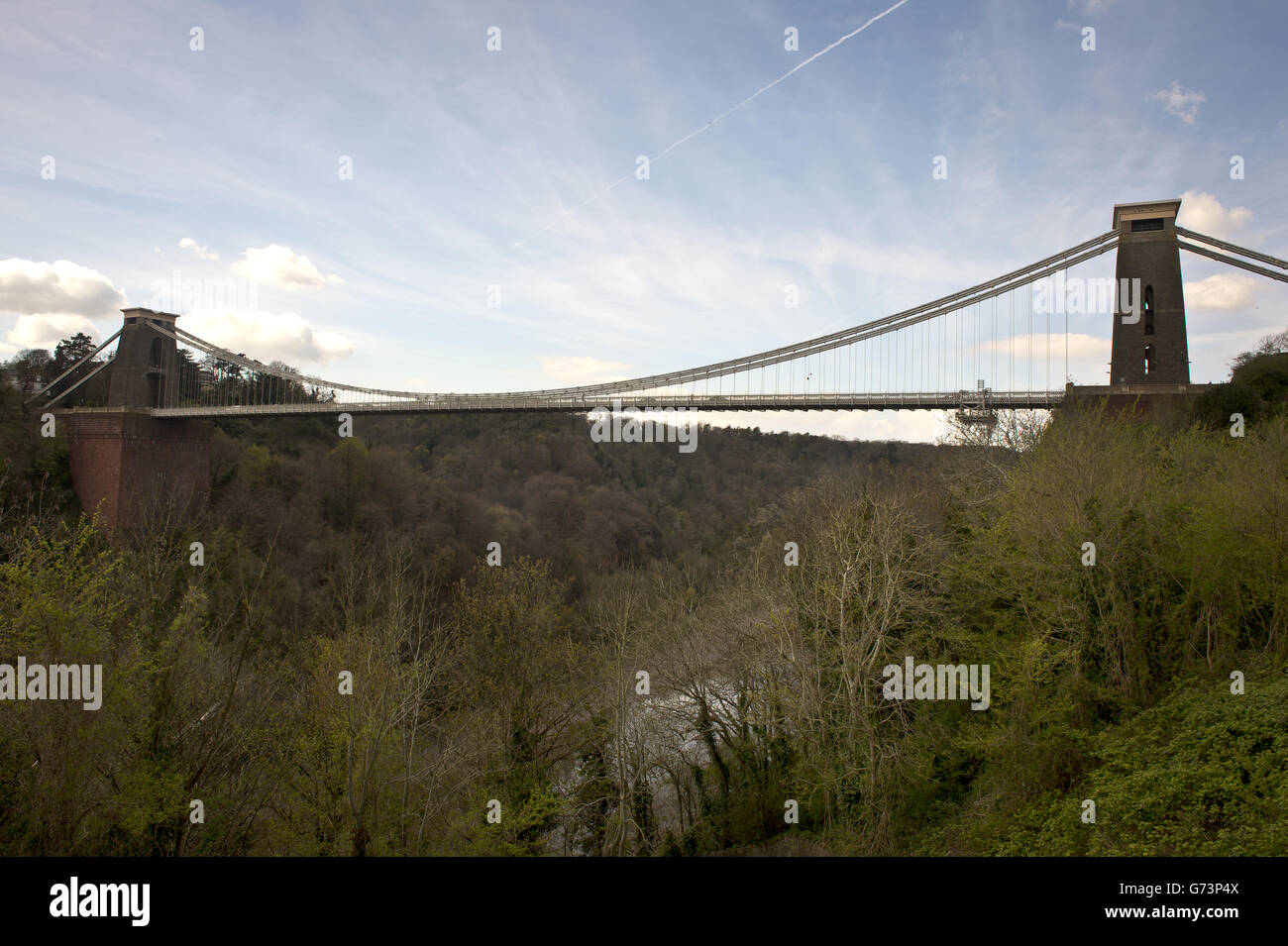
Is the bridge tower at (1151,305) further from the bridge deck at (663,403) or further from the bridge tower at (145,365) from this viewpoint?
the bridge tower at (145,365)

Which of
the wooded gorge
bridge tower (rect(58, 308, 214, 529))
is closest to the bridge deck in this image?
bridge tower (rect(58, 308, 214, 529))

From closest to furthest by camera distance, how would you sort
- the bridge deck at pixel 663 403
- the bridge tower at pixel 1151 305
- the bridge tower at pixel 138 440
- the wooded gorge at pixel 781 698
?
the wooded gorge at pixel 781 698
the bridge tower at pixel 1151 305
the bridge deck at pixel 663 403
the bridge tower at pixel 138 440

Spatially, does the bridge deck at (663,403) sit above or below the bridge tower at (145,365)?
below

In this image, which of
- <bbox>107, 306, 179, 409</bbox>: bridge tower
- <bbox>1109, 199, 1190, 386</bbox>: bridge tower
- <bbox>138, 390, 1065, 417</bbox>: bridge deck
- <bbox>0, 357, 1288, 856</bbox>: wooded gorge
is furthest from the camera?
<bbox>107, 306, 179, 409</bbox>: bridge tower

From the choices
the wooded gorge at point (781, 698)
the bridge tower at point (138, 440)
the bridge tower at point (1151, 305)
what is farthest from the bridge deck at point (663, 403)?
the wooded gorge at point (781, 698)

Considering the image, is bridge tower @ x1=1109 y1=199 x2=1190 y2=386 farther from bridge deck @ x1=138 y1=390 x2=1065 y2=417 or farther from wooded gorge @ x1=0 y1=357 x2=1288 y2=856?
wooded gorge @ x1=0 y1=357 x2=1288 y2=856

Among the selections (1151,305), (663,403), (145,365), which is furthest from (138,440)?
(1151,305)
